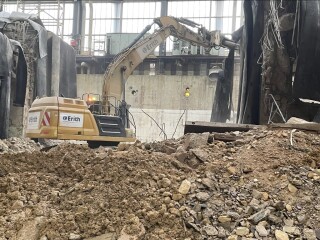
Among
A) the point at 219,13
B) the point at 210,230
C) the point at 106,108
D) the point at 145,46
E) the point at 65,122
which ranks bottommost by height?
the point at 210,230

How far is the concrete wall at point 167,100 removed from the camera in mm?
19031

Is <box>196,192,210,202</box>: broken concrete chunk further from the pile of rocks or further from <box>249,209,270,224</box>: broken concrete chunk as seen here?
the pile of rocks

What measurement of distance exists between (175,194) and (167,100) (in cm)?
1651

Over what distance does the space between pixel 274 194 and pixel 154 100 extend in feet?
54.3

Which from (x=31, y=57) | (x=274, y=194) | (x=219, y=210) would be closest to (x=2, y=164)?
(x=219, y=210)

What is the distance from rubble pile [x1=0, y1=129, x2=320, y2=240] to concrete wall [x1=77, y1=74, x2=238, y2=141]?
1480 cm

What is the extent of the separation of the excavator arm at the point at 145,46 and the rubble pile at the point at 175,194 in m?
5.27

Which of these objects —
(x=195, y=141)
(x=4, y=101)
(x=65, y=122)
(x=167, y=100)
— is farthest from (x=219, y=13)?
(x=195, y=141)

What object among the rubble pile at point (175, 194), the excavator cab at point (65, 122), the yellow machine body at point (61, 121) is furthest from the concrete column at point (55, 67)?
the rubble pile at point (175, 194)

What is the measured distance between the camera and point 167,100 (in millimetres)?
19625

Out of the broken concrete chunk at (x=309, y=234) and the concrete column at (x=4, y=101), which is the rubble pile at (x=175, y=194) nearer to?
the broken concrete chunk at (x=309, y=234)

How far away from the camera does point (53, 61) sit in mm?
12680

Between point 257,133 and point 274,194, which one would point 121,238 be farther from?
point 257,133

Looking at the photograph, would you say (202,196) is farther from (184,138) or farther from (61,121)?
(61,121)
